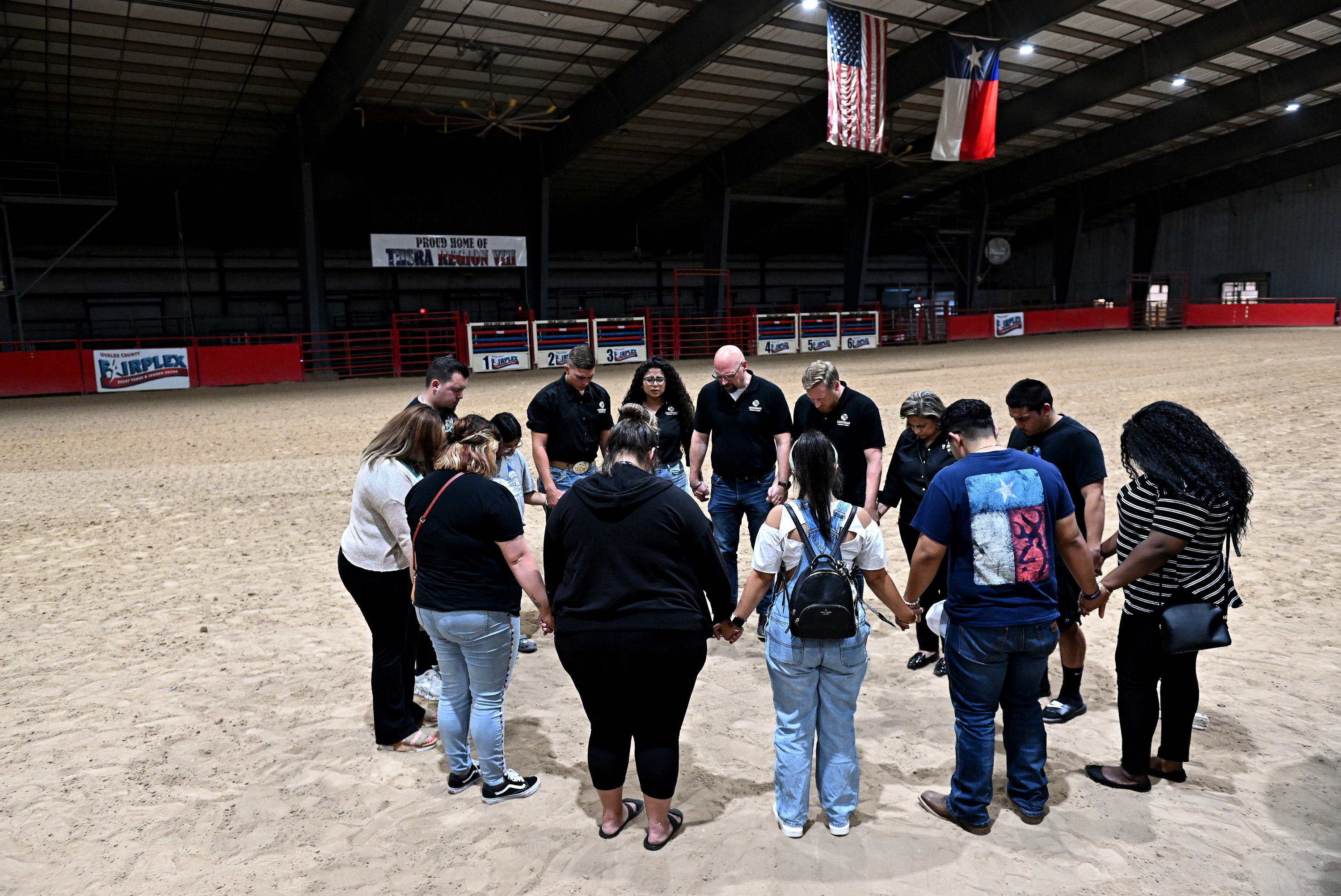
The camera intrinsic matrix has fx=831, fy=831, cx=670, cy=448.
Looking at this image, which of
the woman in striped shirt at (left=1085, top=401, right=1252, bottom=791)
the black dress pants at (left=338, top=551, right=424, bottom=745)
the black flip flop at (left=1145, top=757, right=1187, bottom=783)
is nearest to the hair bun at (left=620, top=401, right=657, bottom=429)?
the black dress pants at (left=338, top=551, right=424, bottom=745)

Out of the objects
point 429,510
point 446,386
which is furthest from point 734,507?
point 429,510

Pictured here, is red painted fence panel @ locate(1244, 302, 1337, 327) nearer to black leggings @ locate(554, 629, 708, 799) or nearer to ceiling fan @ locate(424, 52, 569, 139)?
ceiling fan @ locate(424, 52, 569, 139)

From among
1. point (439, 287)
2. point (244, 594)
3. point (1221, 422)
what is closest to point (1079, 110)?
point (1221, 422)

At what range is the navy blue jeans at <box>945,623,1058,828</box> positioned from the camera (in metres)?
2.99

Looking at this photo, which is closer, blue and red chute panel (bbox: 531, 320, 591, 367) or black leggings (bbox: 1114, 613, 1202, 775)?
black leggings (bbox: 1114, 613, 1202, 775)

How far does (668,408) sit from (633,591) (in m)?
2.99

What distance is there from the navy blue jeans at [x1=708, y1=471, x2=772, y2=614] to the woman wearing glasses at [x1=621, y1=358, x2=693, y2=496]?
1.10 feet

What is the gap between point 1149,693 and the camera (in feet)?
10.8

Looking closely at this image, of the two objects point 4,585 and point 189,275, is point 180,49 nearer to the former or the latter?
point 189,275

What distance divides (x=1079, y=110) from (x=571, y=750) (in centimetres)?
2628

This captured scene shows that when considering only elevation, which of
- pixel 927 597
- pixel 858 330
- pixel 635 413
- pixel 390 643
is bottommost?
pixel 927 597

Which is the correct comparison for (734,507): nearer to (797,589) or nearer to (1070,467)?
(1070,467)

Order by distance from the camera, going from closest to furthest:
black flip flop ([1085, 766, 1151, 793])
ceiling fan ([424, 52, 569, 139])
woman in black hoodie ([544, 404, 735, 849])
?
woman in black hoodie ([544, 404, 735, 849]) → black flip flop ([1085, 766, 1151, 793]) → ceiling fan ([424, 52, 569, 139])

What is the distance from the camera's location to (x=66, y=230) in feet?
86.1
